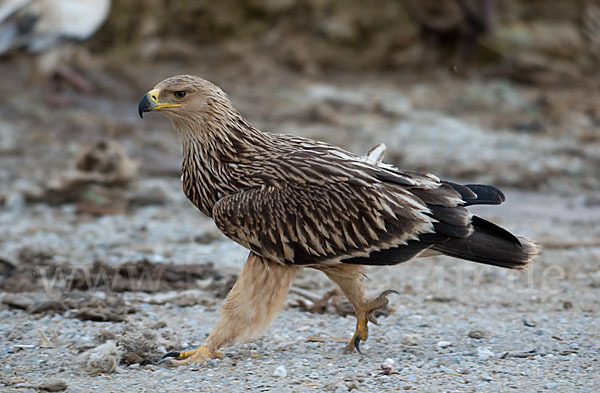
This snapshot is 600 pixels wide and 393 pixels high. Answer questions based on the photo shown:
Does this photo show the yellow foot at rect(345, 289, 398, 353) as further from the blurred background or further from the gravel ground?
the blurred background

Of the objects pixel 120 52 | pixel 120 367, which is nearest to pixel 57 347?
pixel 120 367

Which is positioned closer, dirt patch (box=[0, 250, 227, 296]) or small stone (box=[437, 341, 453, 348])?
small stone (box=[437, 341, 453, 348])

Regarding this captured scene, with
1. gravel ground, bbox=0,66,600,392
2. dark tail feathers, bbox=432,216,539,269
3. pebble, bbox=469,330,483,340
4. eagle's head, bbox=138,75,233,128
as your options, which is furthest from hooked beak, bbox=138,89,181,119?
pebble, bbox=469,330,483,340

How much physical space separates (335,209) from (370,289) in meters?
1.74

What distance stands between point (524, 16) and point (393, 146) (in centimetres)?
625

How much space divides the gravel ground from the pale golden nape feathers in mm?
626

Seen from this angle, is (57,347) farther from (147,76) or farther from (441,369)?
(147,76)

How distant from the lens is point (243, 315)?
4918mm

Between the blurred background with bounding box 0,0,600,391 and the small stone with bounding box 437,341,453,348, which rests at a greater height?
the blurred background with bounding box 0,0,600,391

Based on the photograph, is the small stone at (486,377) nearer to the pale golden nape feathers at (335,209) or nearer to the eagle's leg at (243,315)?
the pale golden nape feathers at (335,209)

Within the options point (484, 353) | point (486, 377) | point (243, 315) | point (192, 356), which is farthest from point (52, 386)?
point (484, 353)

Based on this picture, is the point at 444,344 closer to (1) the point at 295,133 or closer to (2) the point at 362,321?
(2) the point at 362,321

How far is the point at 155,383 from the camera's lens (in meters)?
4.50

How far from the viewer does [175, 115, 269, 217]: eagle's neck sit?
5137 millimetres
